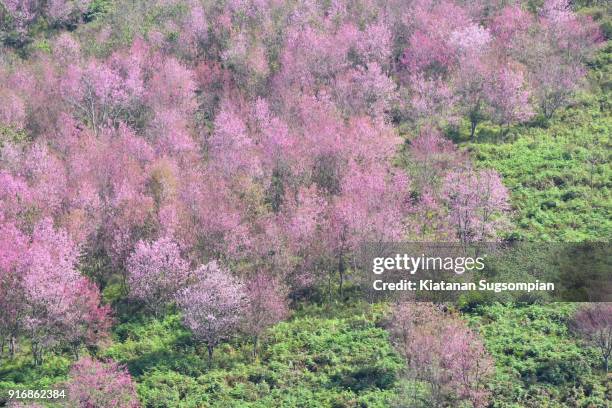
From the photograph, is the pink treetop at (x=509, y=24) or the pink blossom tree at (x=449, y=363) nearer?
the pink blossom tree at (x=449, y=363)

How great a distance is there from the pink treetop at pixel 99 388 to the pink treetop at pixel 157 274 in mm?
10380

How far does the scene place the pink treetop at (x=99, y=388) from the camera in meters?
43.0

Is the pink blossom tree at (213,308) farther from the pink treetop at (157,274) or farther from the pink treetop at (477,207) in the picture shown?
the pink treetop at (477,207)

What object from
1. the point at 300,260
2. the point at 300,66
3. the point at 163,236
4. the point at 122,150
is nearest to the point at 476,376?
the point at 300,260

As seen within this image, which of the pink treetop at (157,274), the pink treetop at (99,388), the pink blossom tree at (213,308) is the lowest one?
the pink treetop at (99,388)

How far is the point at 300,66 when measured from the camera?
82938mm

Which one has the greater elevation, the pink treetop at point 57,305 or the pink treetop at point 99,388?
the pink treetop at point 57,305

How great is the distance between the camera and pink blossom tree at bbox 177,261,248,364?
164 ft

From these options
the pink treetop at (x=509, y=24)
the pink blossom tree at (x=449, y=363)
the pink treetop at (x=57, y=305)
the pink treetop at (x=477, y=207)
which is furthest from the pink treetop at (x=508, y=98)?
the pink treetop at (x=57, y=305)

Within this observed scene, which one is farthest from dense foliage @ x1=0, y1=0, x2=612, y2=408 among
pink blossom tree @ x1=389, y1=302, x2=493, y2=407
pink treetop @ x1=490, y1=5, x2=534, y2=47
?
pink treetop @ x1=490, y1=5, x2=534, y2=47

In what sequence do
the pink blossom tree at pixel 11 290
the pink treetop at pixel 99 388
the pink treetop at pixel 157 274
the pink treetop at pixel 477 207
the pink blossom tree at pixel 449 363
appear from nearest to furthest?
the pink treetop at pixel 99 388 < the pink blossom tree at pixel 449 363 < the pink blossom tree at pixel 11 290 < the pink treetop at pixel 157 274 < the pink treetop at pixel 477 207

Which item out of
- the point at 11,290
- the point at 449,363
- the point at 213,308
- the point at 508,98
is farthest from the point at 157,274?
the point at 508,98

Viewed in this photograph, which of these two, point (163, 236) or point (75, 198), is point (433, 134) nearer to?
point (163, 236)

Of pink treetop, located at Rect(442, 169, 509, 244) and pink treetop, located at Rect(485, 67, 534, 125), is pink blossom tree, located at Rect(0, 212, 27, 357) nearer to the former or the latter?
pink treetop, located at Rect(442, 169, 509, 244)
